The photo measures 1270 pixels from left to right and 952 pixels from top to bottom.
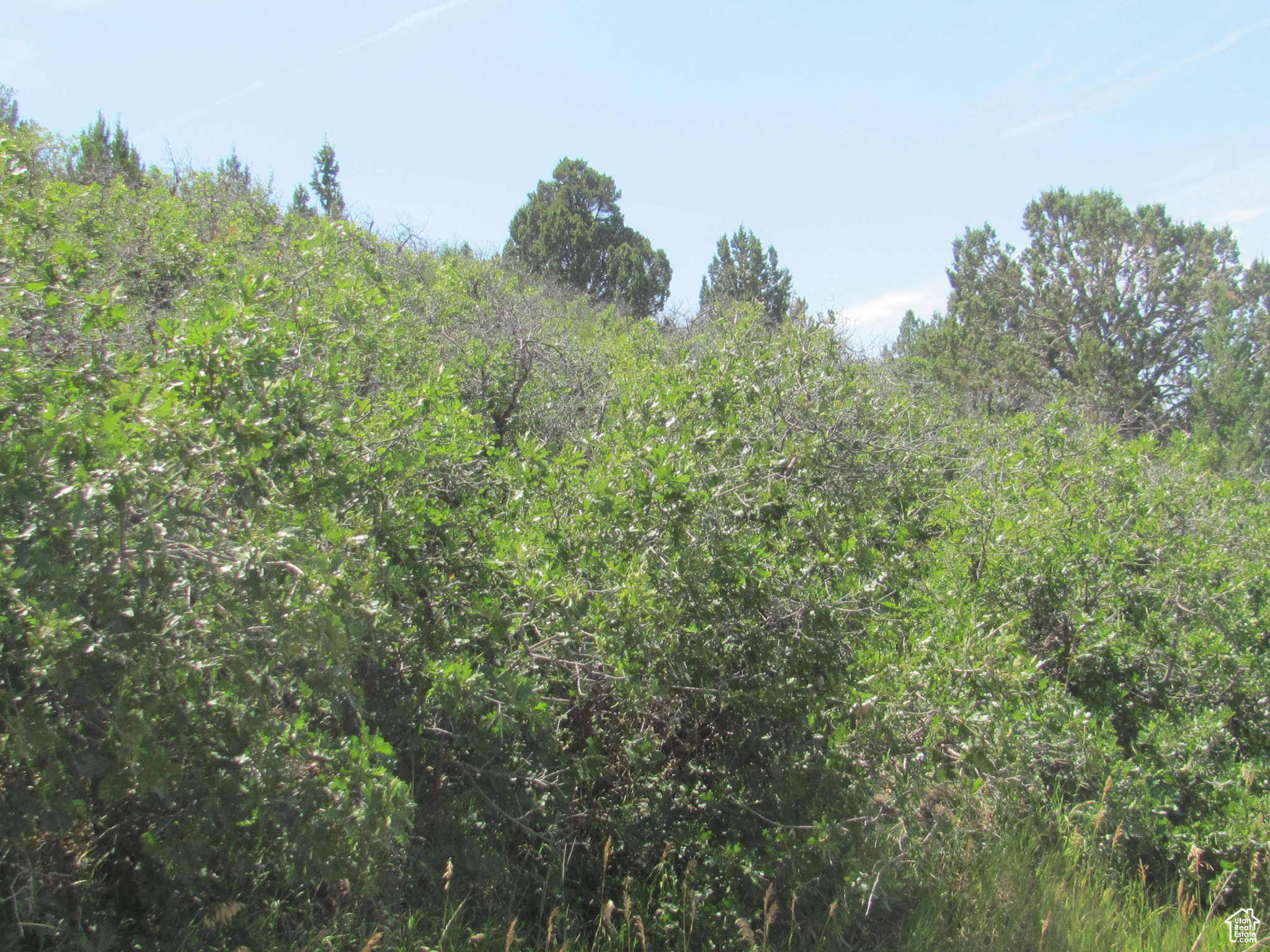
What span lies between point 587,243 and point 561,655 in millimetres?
24735

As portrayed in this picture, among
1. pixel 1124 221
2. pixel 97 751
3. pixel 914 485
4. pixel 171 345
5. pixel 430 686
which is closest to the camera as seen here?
pixel 97 751

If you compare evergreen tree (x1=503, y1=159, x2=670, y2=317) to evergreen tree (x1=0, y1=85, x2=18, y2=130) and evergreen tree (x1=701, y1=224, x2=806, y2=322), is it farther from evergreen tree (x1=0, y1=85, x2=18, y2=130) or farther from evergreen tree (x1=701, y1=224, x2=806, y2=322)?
evergreen tree (x1=0, y1=85, x2=18, y2=130)

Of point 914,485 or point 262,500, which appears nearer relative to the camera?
point 262,500

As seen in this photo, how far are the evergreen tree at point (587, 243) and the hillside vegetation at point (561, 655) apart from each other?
20580 mm

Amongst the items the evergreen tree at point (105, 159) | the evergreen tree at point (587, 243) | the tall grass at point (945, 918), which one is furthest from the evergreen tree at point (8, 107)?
the tall grass at point (945, 918)

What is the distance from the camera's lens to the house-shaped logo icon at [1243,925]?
3.40 m

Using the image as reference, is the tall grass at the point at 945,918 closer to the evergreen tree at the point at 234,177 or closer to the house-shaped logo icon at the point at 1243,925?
the house-shaped logo icon at the point at 1243,925

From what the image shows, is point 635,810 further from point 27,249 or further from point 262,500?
point 27,249

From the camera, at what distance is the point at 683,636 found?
2.92 meters

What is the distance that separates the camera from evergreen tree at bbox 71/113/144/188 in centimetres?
962

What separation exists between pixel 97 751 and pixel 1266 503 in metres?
7.70

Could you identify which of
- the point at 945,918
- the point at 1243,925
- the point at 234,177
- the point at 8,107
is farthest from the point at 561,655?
the point at 8,107

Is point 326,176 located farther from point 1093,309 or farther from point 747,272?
point 1093,309

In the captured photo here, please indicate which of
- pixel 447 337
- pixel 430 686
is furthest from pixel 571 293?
pixel 430 686
